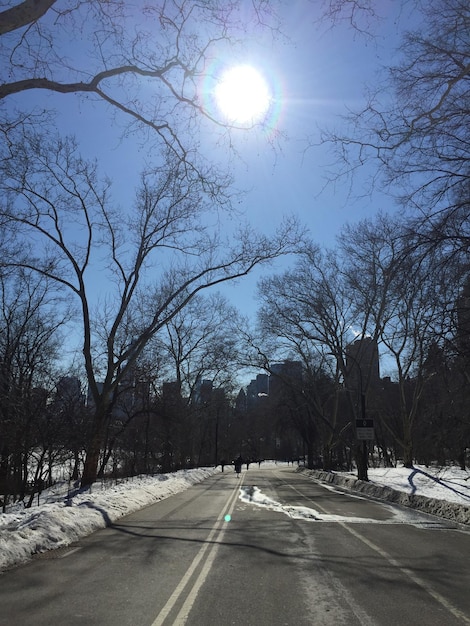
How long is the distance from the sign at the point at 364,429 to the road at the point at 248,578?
1614 centimetres

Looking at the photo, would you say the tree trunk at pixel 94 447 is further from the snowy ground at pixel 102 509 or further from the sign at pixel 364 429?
the sign at pixel 364 429

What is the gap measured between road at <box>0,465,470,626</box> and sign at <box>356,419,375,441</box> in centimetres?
1614

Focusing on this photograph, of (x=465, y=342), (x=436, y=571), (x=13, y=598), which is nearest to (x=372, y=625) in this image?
(x=436, y=571)

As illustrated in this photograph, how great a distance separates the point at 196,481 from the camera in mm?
33156

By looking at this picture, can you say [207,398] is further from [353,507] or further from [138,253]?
[353,507]

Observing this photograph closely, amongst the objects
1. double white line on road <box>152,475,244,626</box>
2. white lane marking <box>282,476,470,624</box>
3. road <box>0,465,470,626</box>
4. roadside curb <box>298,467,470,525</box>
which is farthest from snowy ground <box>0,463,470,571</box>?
white lane marking <box>282,476,470,624</box>

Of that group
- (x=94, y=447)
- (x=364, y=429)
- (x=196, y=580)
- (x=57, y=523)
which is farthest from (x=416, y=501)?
(x=196, y=580)

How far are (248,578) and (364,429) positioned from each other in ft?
74.5

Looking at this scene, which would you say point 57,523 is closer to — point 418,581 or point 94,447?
point 418,581

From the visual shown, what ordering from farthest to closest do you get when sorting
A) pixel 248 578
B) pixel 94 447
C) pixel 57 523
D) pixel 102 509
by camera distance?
1. pixel 94 447
2. pixel 102 509
3. pixel 57 523
4. pixel 248 578

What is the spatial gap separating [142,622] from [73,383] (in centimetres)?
2737

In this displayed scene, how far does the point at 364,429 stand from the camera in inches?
1107

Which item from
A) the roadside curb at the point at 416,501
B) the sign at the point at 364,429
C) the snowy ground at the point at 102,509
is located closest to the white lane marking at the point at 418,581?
the snowy ground at the point at 102,509

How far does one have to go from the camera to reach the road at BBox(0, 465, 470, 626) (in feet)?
16.8
